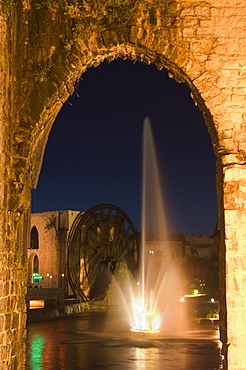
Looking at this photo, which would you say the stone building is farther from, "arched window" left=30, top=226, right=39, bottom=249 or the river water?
the river water

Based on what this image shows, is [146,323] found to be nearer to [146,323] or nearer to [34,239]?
[146,323]

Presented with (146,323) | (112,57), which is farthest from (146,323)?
(112,57)

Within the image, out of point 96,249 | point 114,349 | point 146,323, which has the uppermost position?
point 96,249

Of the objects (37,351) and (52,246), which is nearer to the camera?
(37,351)

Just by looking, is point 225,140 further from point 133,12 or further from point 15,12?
point 15,12

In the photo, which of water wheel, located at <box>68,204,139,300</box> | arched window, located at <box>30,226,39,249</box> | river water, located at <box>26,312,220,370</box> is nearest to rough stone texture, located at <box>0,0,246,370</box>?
river water, located at <box>26,312,220,370</box>

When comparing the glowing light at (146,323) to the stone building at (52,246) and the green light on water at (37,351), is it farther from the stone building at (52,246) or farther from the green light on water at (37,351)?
the stone building at (52,246)

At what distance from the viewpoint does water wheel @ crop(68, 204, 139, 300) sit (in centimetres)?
2350

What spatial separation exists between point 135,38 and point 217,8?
864mm

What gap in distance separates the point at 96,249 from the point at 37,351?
46.7ft

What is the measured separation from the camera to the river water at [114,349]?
28.1ft

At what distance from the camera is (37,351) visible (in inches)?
398

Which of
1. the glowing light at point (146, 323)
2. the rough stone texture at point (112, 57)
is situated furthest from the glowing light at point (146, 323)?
the rough stone texture at point (112, 57)

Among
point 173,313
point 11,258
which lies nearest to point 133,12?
point 11,258
